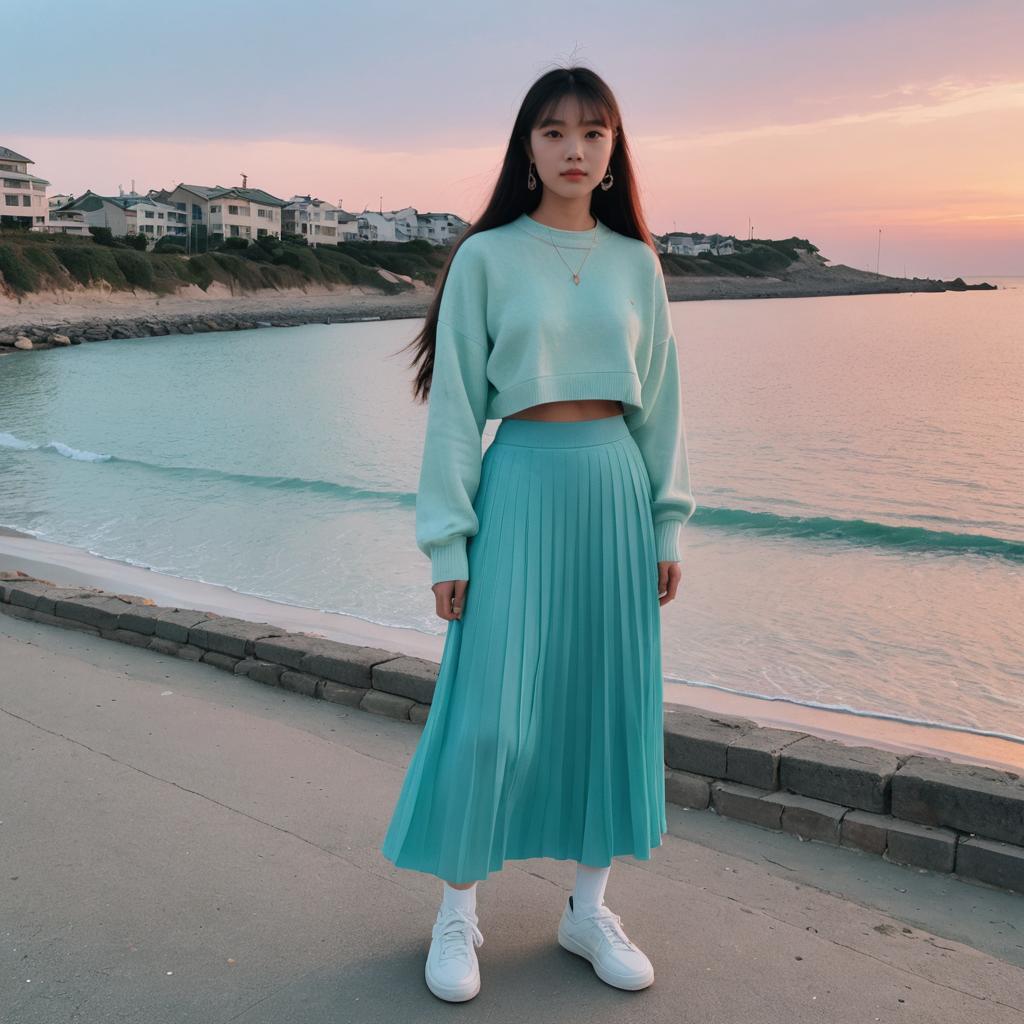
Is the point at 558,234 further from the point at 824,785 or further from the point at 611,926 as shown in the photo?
the point at 824,785

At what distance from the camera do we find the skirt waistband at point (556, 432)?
7.73 ft

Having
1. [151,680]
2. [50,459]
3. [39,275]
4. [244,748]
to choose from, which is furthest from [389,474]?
[39,275]

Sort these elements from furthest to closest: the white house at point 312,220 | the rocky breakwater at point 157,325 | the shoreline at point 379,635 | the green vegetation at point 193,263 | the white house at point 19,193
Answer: the white house at point 312,220 < the white house at point 19,193 < the green vegetation at point 193,263 < the rocky breakwater at point 157,325 < the shoreline at point 379,635

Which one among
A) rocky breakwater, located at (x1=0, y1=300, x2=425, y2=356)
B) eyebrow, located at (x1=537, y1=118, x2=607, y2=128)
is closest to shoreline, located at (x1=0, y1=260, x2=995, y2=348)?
rocky breakwater, located at (x1=0, y1=300, x2=425, y2=356)

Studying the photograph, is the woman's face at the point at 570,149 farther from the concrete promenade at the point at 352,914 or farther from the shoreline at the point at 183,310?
the shoreline at the point at 183,310

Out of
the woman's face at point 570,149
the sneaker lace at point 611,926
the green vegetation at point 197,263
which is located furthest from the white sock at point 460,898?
the green vegetation at point 197,263

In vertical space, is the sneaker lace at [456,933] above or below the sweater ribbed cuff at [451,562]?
below

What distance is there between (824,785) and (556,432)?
5.72ft

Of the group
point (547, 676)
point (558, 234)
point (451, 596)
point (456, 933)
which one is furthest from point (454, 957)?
point (558, 234)

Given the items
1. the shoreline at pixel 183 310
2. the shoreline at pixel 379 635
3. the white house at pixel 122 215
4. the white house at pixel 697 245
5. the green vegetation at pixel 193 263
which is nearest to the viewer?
the shoreline at pixel 379 635

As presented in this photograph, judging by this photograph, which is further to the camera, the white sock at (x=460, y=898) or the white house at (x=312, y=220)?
the white house at (x=312, y=220)

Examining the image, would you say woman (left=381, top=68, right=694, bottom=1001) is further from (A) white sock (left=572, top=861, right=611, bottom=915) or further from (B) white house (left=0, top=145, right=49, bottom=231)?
(B) white house (left=0, top=145, right=49, bottom=231)

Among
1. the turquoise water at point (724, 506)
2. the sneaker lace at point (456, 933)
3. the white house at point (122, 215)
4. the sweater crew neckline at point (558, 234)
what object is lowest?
the turquoise water at point (724, 506)

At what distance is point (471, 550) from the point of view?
93.0 inches
